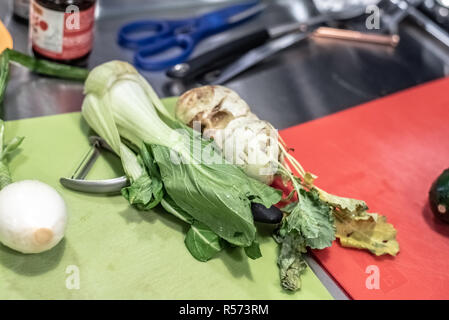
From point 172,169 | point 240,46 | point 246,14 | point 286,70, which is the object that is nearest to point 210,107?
point 172,169

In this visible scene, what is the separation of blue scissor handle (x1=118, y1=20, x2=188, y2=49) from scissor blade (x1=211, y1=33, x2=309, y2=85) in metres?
0.23

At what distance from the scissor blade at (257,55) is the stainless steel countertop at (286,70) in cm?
4

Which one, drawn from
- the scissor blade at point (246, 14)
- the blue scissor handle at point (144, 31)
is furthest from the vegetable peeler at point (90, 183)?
the scissor blade at point (246, 14)

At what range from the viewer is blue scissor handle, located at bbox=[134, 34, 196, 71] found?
1756 mm

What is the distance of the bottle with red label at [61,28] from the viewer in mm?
1501

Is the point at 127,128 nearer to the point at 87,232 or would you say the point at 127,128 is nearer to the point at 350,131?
the point at 87,232

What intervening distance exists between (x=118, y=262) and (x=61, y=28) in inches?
26.2

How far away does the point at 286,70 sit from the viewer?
190cm

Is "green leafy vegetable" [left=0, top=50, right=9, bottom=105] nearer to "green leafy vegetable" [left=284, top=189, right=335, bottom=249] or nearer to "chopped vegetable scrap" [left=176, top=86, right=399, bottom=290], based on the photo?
"chopped vegetable scrap" [left=176, top=86, right=399, bottom=290]

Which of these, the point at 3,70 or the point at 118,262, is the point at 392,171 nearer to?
the point at 118,262

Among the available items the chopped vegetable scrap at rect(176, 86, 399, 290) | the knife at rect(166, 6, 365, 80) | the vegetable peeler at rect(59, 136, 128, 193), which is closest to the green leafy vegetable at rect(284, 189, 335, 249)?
the chopped vegetable scrap at rect(176, 86, 399, 290)

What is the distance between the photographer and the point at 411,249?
140 cm

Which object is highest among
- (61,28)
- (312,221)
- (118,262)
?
(61,28)

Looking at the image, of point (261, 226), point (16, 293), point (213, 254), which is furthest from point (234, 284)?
point (16, 293)
